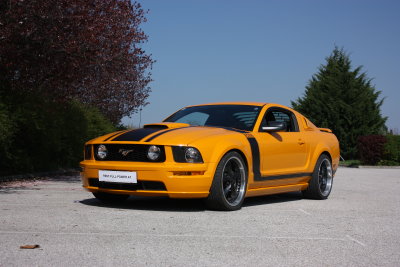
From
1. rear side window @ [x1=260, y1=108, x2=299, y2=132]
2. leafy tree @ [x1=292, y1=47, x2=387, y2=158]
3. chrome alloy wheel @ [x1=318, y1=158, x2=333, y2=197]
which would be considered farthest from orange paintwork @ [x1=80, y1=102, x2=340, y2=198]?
leafy tree @ [x1=292, y1=47, x2=387, y2=158]

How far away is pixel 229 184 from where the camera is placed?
7.96 meters

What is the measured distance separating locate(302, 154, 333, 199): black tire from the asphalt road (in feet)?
1.66

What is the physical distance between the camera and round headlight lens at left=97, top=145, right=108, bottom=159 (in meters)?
7.84

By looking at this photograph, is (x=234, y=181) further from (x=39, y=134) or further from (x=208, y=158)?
(x=39, y=134)

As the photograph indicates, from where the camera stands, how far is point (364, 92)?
3206cm

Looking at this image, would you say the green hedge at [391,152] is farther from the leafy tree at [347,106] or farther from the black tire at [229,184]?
the black tire at [229,184]

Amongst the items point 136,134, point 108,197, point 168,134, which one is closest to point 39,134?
point 108,197

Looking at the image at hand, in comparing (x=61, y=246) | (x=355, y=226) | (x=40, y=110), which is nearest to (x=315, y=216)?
(x=355, y=226)

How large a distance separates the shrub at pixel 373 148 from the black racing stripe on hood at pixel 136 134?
1957 cm

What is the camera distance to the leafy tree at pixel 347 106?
104 feet

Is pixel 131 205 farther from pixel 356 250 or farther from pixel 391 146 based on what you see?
pixel 391 146

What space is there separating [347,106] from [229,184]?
978 inches

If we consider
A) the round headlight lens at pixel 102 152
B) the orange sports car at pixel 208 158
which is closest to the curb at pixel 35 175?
the orange sports car at pixel 208 158

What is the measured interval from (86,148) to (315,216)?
10.5ft
